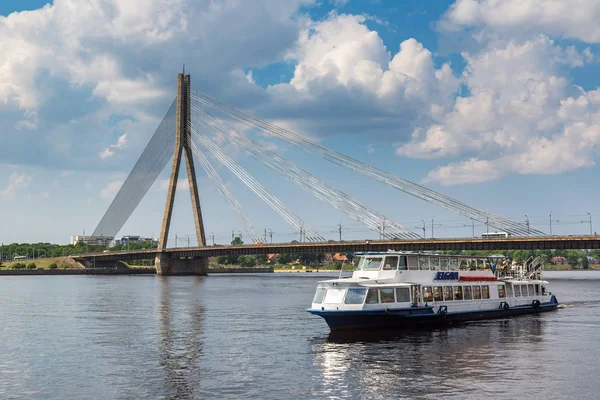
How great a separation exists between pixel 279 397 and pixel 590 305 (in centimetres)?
4979

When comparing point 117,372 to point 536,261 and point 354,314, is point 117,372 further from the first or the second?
point 536,261

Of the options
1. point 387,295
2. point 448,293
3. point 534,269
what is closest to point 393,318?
point 387,295

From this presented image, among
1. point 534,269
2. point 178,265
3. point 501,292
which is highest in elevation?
point 178,265

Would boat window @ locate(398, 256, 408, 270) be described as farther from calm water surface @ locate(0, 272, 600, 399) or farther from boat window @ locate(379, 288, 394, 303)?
calm water surface @ locate(0, 272, 600, 399)

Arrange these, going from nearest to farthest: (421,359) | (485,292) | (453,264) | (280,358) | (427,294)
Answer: (421,359)
(280,358)
(427,294)
(453,264)
(485,292)

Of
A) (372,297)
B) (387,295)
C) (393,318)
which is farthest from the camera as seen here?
(387,295)

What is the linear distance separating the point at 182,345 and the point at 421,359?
44.5ft

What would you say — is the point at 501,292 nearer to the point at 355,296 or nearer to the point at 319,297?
the point at 355,296

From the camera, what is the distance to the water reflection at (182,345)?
2858 cm

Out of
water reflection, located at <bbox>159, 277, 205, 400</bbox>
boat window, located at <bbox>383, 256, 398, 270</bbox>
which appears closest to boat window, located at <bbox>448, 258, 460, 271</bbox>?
boat window, located at <bbox>383, 256, 398, 270</bbox>

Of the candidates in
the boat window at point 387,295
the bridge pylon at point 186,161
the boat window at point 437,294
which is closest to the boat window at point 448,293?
the boat window at point 437,294

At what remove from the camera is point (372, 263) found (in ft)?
156

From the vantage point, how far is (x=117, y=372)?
31.3 m

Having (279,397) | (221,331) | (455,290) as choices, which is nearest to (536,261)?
(455,290)
